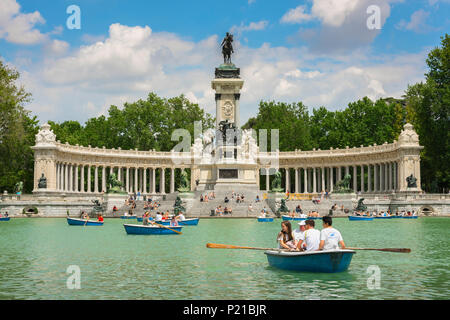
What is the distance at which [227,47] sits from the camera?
3332 inches

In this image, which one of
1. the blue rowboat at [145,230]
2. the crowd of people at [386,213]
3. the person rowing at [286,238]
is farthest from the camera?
the crowd of people at [386,213]

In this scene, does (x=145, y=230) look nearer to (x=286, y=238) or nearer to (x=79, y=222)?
(x=79, y=222)

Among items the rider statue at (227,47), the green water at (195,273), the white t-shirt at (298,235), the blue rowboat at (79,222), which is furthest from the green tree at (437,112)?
the white t-shirt at (298,235)

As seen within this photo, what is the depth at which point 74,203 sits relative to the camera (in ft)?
237

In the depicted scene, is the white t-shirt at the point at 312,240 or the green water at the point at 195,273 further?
the white t-shirt at the point at 312,240

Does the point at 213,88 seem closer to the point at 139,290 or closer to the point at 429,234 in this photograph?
the point at 429,234

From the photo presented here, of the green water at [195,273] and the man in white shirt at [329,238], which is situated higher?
the man in white shirt at [329,238]

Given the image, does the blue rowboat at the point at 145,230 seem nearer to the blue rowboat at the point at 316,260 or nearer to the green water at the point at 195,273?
the green water at the point at 195,273

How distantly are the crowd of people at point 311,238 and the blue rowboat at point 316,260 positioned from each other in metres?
0.32

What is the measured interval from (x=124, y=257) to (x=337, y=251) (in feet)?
32.3

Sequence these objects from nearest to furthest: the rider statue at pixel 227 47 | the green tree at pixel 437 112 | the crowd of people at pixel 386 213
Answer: the crowd of people at pixel 386 213 < the green tree at pixel 437 112 < the rider statue at pixel 227 47

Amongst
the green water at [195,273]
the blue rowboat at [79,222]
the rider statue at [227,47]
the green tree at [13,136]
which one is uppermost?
the rider statue at [227,47]

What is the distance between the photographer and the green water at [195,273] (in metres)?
16.0
